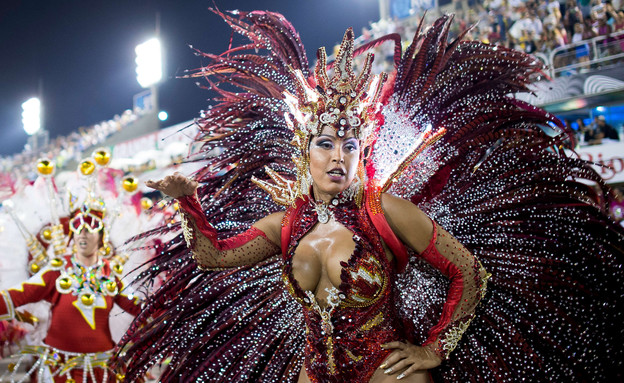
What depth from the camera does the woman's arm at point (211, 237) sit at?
5.99ft

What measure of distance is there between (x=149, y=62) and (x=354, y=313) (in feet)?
72.1

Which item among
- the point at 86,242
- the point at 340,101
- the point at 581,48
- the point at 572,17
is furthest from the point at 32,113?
the point at 340,101

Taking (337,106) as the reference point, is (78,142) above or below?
below

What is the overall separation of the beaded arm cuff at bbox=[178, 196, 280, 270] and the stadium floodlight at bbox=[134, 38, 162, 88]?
21395 mm

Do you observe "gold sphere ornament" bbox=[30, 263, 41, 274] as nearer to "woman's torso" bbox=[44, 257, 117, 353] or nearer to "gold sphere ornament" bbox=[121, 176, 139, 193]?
"woman's torso" bbox=[44, 257, 117, 353]

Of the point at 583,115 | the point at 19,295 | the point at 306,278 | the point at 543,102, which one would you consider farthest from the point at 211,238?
the point at 583,115

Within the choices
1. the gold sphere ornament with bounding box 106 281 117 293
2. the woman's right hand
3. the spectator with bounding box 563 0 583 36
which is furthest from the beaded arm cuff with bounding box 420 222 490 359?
the spectator with bounding box 563 0 583 36

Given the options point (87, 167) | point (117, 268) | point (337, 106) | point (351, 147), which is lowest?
point (117, 268)

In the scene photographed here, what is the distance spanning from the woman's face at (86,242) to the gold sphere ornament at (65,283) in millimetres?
209

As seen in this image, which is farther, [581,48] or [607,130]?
[581,48]

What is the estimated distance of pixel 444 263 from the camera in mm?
1875

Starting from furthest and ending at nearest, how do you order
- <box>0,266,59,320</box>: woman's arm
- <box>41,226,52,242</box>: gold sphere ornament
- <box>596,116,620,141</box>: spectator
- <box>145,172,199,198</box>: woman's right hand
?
<box>596,116,620,141</box>: spectator
<box>41,226,52,242</box>: gold sphere ornament
<box>0,266,59,320</box>: woman's arm
<box>145,172,199,198</box>: woman's right hand

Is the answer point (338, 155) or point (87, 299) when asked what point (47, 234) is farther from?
point (338, 155)

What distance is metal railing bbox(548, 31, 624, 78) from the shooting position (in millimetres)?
7066
